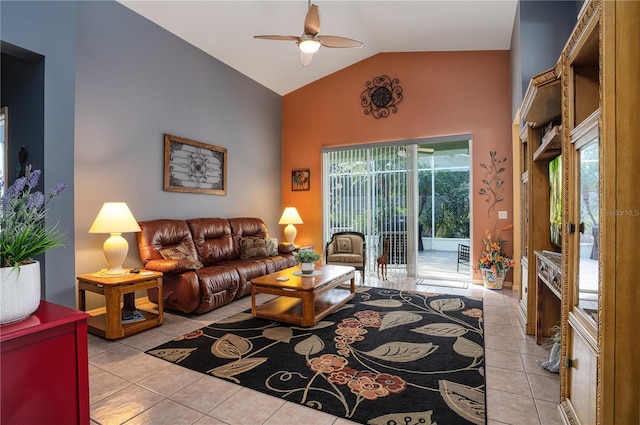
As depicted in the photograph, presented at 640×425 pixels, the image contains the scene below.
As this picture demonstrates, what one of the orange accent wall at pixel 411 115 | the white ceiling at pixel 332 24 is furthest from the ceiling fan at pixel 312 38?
the orange accent wall at pixel 411 115

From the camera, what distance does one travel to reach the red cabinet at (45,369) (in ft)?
3.74

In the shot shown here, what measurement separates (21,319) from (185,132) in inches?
152

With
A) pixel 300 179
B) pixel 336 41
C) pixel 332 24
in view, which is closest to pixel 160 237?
pixel 336 41

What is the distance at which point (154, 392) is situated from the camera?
2.11m

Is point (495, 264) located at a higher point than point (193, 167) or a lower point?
lower

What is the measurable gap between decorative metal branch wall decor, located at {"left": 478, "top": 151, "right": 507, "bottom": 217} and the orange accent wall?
0.07m

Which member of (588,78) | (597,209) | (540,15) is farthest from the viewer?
(540,15)

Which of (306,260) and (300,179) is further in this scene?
(300,179)

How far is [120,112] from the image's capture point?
3842 mm

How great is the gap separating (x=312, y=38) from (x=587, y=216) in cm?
290

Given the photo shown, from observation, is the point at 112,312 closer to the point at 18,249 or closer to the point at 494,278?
the point at 18,249

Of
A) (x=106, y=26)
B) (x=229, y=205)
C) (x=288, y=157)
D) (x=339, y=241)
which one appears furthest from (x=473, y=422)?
(x=288, y=157)

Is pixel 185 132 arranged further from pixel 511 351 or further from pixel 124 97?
pixel 511 351

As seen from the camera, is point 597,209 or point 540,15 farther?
point 540,15
